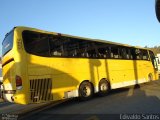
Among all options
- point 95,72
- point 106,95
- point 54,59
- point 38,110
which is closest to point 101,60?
point 95,72

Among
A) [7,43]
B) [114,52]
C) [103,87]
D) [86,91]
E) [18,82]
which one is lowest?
[86,91]

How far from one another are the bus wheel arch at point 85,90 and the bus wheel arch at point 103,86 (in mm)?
829

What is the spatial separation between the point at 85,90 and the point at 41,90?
10.3ft

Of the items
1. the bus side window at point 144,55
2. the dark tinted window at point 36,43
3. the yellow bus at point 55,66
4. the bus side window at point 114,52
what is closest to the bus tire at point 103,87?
the yellow bus at point 55,66

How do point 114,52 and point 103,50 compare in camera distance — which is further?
point 114,52

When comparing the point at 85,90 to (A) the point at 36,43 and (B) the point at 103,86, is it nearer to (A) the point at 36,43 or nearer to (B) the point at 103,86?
(B) the point at 103,86

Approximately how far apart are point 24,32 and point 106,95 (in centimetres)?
646

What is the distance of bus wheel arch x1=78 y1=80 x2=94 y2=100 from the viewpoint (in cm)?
1402

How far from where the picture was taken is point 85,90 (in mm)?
14289

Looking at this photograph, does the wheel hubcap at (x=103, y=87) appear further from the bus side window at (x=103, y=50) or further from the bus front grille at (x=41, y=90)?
the bus front grille at (x=41, y=90)

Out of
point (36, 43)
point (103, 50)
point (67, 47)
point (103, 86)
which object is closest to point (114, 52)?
point (103, 50)

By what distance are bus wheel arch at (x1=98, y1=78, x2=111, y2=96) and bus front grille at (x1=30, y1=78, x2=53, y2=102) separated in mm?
4021

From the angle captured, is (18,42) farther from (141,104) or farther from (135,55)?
(135,55)

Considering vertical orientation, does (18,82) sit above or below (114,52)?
below
